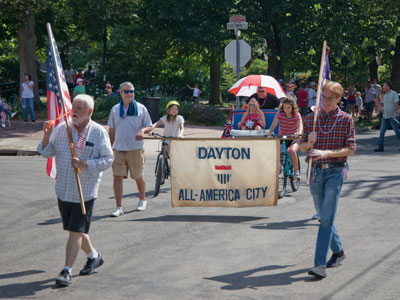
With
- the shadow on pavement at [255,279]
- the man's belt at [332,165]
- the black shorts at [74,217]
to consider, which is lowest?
the shadow on pavement at [255,279]

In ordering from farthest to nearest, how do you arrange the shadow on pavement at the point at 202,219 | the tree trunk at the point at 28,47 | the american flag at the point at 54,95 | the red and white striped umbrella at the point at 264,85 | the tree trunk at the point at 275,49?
the tree trunk at the point at 275,49 < the tree trunk at the point at 28,47 < the red and white striped umbrella at the point at 264,85 < the shadow on pavement at the point at 202,219 < the american flag at the point at 54,95

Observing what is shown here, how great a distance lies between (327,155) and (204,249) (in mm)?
2050

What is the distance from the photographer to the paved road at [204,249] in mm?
6191

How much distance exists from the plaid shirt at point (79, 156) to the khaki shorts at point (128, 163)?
3.42 m

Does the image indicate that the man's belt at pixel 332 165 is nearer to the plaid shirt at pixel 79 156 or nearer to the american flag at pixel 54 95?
the plaid shirt at pixel 79 156

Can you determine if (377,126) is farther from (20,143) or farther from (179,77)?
(179,77)

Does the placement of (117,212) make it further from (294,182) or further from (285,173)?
(294,182)

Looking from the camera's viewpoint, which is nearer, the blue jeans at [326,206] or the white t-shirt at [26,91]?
the blue jeans at [326,206]

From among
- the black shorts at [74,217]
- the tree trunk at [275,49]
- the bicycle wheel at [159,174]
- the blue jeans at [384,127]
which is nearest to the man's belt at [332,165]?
the black shorts at [74,217]

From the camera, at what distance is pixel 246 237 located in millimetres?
8375

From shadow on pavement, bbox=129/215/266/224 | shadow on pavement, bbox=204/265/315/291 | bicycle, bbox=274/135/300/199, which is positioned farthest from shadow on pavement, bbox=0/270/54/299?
bicycle, bbox=274/135/300/199

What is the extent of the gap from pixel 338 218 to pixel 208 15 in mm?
23445

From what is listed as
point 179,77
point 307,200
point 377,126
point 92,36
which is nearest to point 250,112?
point 307,200

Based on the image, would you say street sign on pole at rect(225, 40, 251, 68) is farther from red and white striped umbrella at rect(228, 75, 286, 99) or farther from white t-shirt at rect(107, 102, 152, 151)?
white t-shirt at rect(107, 102, 152, 151)
